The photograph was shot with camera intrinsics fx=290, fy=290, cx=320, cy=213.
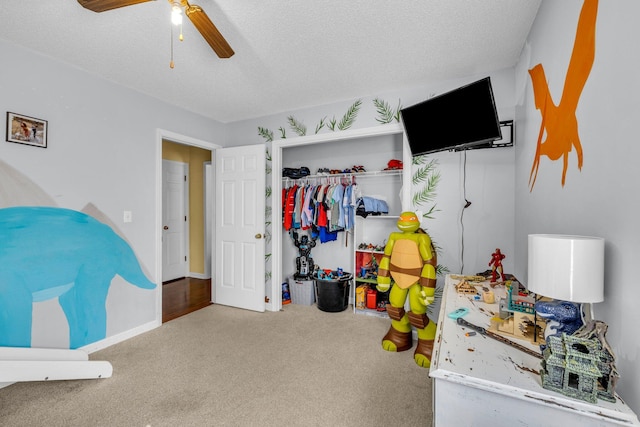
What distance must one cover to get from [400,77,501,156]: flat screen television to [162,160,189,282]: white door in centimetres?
402

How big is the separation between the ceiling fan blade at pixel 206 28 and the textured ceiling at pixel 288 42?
200mm

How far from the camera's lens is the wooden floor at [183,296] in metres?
3.49

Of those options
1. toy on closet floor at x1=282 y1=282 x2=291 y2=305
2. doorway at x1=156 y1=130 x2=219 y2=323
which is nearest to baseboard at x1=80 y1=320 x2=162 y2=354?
toy on closet floor at x1=282 y1=282 x2=291 y2=305

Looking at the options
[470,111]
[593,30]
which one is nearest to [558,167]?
[593,30]

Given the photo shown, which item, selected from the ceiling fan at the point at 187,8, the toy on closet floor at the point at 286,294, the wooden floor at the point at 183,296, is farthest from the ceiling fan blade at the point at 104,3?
the toy on closet floor at the point at 286,294

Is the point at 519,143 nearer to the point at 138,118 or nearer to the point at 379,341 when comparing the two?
the point at 379,341

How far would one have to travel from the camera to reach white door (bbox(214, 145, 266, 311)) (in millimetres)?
3461

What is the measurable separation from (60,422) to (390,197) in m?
3.37

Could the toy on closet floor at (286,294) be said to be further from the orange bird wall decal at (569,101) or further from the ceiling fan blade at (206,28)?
the orange bird wall decal at (569,101)

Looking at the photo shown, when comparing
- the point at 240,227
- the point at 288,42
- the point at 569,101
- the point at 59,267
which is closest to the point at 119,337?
the point at 59,267

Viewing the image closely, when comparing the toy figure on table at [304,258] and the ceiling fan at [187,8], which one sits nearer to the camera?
the ceiling fan at [187,8]

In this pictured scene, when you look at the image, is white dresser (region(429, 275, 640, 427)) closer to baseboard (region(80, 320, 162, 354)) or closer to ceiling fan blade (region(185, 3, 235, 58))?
ceiling fan blade (region(185, 3, 235, 58))

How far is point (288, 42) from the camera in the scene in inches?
80.2

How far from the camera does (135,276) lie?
2.83 m
